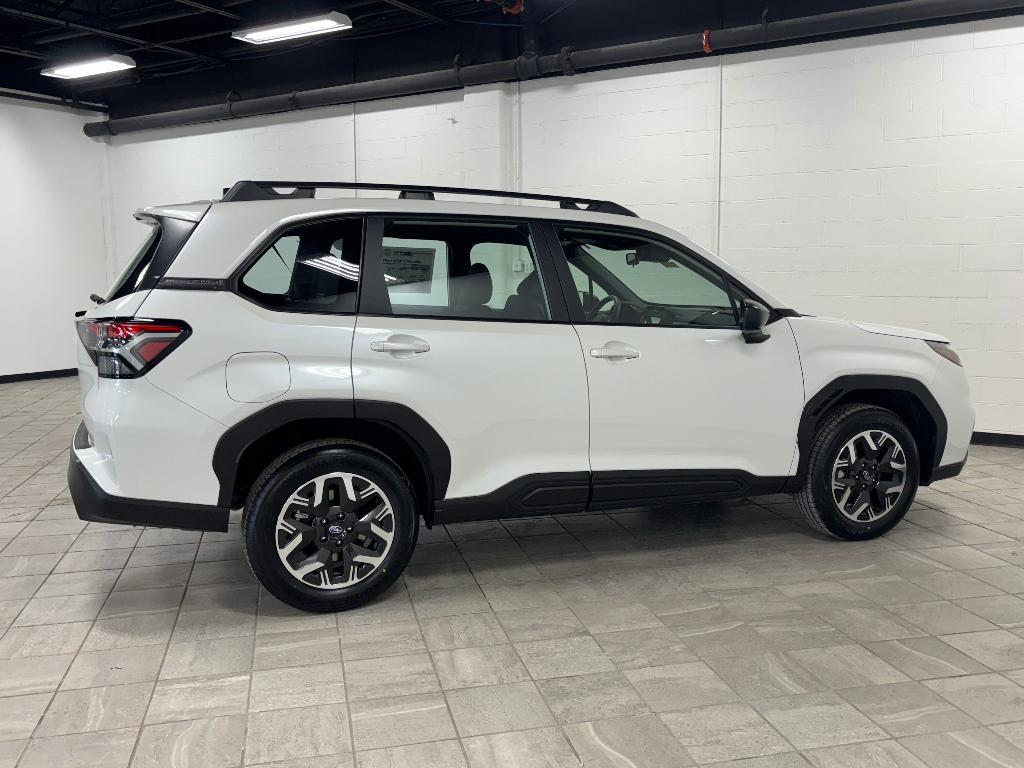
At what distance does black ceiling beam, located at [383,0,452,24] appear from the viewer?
8352 mm

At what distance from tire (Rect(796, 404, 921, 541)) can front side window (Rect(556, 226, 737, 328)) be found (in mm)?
796

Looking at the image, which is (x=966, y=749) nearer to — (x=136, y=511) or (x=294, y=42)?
(x=136, y=511)

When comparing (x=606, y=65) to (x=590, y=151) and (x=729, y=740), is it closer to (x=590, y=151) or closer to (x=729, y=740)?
(x=590, y=151)

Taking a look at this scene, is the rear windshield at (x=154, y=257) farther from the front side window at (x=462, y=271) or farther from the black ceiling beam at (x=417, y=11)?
the black ceiling beam at (x=417, y=11)

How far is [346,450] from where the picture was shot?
346 cm

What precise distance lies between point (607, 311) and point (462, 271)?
2.22ft

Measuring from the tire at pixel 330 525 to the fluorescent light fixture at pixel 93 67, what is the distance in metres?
8.29

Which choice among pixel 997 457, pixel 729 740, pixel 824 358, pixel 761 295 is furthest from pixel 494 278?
pixel 997 457

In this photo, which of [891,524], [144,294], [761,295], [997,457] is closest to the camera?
[144,294]

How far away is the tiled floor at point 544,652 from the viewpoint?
8.42 feet

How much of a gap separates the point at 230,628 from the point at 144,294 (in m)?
1.34

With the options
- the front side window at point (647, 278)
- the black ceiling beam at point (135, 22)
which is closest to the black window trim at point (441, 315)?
the front side window at point (647, 278)

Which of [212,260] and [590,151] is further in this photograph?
[590,151]

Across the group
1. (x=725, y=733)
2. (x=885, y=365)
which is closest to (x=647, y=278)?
(x=885, y=365)
